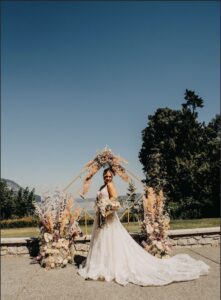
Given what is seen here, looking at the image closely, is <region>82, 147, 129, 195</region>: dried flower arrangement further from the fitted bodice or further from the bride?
the fitted bodice

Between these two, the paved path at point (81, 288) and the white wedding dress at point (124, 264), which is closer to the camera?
the paved path at point (81, 288)

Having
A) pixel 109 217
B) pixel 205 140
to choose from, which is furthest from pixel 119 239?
pixel 205 140

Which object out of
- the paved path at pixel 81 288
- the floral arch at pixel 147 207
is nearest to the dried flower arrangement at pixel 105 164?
the floral arch at pixel 147 207

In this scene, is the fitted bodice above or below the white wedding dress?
above

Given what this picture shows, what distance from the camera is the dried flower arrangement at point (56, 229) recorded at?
29.0ft

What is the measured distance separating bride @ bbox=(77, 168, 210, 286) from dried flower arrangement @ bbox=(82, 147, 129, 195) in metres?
0.32

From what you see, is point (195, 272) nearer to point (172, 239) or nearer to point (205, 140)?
point (172, 239)

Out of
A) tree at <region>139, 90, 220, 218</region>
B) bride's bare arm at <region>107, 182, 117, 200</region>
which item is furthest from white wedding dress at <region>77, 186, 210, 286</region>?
tree at <region>139, 90, 220, 218</region>

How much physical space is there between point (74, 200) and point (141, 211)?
2199 mm

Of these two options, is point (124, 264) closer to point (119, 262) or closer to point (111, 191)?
point (119, 262)

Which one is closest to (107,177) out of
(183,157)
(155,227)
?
(155,227)

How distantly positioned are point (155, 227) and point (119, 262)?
2.16 m

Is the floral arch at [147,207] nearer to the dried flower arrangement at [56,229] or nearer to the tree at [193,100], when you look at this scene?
the dried flower arrangement at [56,229]

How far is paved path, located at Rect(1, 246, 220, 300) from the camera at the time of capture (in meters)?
6.52
